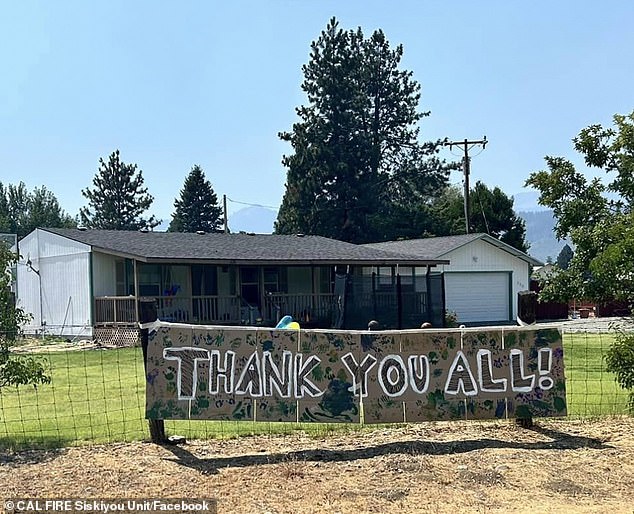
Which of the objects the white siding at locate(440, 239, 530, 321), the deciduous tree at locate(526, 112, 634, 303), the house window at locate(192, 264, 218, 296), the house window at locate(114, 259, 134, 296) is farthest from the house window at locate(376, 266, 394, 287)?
the deciduous tree at locate(526, 112, 634, 303)

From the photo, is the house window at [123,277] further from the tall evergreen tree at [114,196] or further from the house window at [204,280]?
the tall evergreen tree at [114,196]

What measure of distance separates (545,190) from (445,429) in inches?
123

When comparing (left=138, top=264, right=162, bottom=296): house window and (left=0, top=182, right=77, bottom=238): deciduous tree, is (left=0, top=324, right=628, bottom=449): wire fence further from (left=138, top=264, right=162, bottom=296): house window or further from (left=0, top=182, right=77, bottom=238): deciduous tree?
(left=0, top=182, right=77, bottom=238): deciduous tree

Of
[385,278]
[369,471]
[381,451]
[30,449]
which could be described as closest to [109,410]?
[30,449]

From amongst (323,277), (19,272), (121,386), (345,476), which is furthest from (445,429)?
(19,272)

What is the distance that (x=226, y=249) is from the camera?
25.8 metres

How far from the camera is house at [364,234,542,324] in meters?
30.6

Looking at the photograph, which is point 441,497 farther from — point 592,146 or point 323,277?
point 323,277

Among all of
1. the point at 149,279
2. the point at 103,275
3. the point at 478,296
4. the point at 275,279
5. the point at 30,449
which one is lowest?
the point at 30,449

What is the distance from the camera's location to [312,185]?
167 ft

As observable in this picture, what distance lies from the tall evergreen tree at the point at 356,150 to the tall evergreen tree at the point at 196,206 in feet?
60.4

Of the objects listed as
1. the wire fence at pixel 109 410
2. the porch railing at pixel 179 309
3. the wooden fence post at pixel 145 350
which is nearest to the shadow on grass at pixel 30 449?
the wire fence at pixel 109 410

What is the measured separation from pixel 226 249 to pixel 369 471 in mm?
20206

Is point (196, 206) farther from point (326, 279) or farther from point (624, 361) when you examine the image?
point (624, 361)
